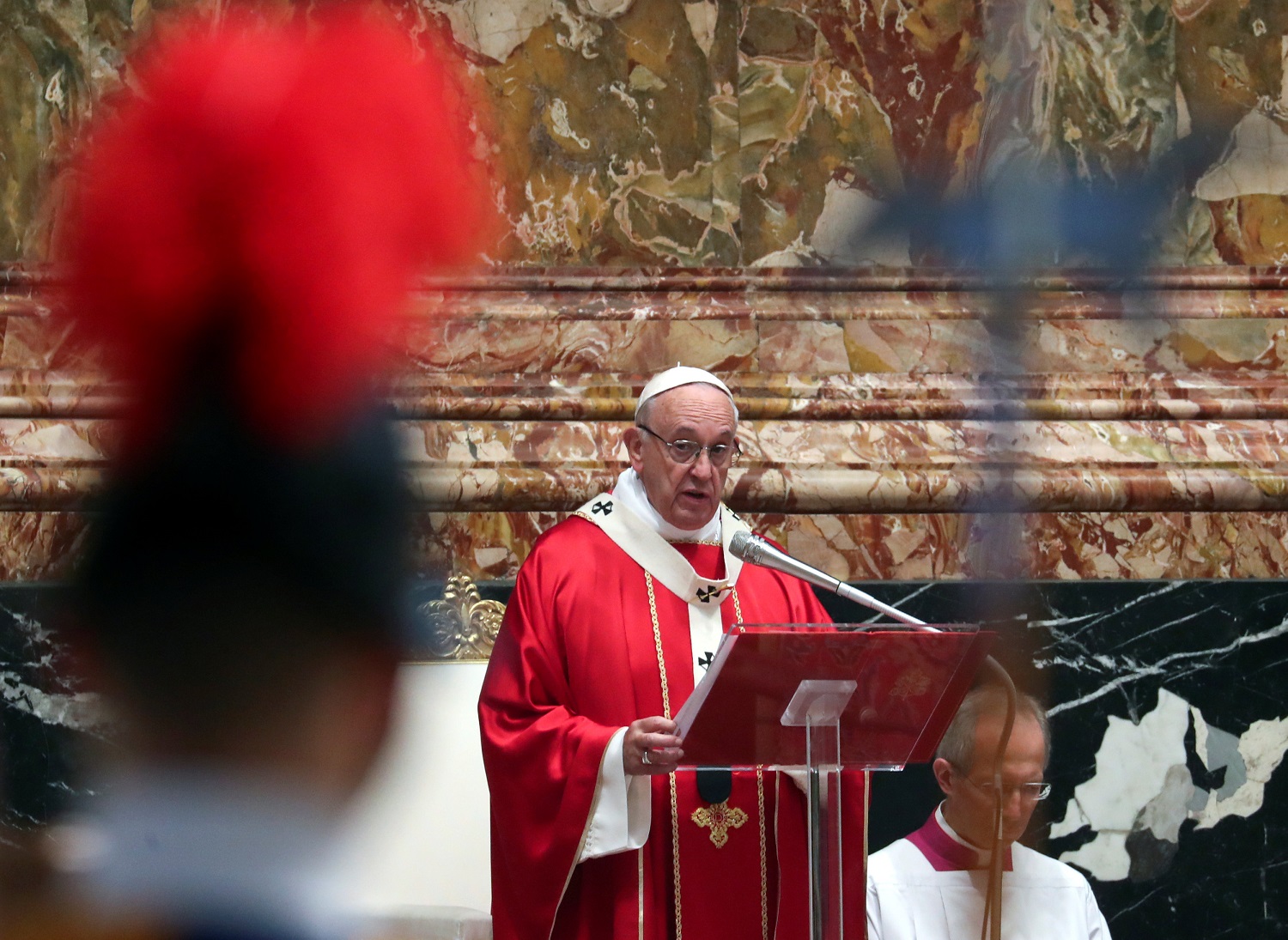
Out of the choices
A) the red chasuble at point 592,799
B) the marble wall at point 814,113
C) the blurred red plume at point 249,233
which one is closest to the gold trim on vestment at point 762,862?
the red chasuble at point 592,799

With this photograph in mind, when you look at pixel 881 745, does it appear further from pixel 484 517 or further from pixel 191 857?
pixel 191 857

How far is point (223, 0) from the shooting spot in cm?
198

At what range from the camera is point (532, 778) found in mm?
3574

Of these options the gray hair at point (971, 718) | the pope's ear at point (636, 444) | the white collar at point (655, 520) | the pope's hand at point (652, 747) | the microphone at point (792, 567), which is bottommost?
the pope's hand at point (652, 747)

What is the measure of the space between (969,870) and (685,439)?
114 cm

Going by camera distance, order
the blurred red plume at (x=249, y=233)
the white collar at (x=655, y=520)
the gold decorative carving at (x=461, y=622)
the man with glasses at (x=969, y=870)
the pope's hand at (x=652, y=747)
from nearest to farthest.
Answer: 1. the blurred red plume at (x=249, y=233)
2. the pope's hand at (x=652, y=747)
3. the man with glasses at (x=969, y=870)
4. the white collar at (x=655, y=520)
5. the gold decorative carving at (x=461, y=622)

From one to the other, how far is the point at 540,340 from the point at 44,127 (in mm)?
1518

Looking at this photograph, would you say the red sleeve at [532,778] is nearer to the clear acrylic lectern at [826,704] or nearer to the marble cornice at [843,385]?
the clear acrylic lectern at [826,704]

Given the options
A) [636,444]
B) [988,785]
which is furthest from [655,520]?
[988,785]

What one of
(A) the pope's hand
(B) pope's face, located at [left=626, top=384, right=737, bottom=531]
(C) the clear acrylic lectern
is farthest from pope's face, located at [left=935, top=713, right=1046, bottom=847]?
(B) pope's face, located at [left=626, top=384, right=737, bottom=531]

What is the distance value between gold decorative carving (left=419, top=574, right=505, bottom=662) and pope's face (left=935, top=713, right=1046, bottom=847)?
1.34 meters

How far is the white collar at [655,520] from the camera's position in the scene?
Result: 13.3 ft

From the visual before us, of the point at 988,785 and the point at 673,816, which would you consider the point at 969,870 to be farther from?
the point at 673,816

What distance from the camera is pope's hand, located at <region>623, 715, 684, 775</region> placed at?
3203mm
